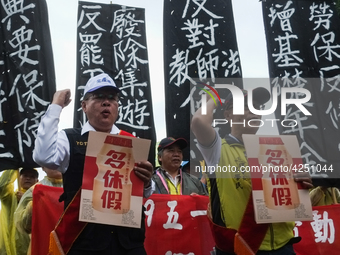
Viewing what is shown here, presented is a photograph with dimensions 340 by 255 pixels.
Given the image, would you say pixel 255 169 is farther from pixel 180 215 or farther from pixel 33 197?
pixel 33 197

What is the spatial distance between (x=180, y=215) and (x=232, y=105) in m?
1.54

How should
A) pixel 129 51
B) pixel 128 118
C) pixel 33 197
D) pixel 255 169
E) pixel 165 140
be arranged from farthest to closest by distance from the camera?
1. pixel 129 51
2. pixel 128 118
3. pixel 165 140
4. pixel 33 197
5. pixel 255 169

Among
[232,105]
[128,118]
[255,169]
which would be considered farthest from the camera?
[128,118]

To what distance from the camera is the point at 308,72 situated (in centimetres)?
616

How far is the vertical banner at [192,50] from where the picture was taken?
222 inches

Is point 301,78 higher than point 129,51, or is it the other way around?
point 129,51

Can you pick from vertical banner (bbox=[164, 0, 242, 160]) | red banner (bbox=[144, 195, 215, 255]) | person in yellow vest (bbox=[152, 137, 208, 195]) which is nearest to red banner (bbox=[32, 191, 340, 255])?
red banner (bbox=[144, 195, 215, 255])

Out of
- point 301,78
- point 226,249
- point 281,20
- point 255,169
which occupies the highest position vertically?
point 281,20

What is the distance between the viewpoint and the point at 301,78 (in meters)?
6.09

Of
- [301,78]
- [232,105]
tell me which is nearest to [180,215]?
[232,105]

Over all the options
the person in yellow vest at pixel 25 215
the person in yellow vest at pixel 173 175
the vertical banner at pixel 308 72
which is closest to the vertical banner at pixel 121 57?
the person in yellow vest at pixel 173 175

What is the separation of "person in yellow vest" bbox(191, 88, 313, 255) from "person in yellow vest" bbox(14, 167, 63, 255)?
2155mm

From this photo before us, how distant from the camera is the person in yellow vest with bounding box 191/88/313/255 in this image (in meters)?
2.86

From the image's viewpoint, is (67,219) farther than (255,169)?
No
